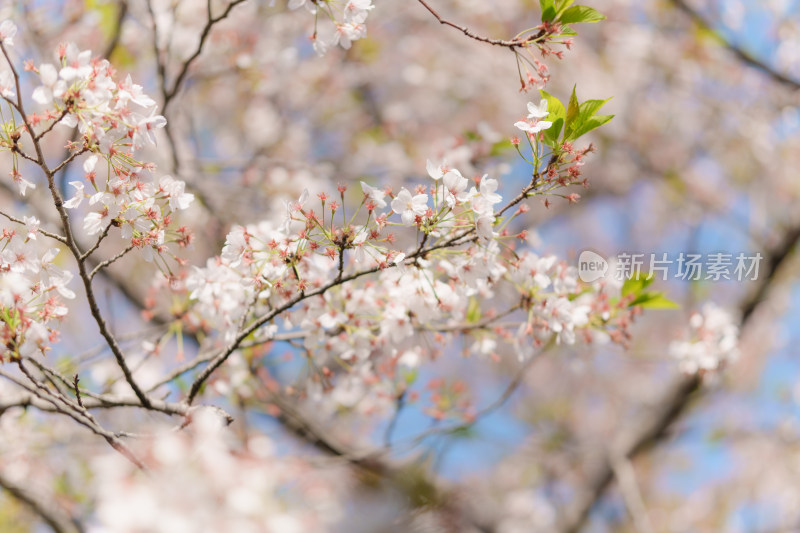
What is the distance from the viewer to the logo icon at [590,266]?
1.92 m

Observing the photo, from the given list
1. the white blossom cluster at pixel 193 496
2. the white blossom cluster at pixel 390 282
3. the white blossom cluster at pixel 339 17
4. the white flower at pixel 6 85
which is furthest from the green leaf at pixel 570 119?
the white flower at pixel 6 85

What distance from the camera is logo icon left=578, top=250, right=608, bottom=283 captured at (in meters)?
1.92

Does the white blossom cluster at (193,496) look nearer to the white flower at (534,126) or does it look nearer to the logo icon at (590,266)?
the white flower at (534,126)

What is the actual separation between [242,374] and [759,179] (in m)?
5.79

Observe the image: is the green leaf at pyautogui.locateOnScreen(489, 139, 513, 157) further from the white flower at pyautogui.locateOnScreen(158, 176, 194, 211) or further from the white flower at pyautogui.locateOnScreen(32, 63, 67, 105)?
the white flower at pyautogui.locateOnScreen(32, 63, 67, 105)

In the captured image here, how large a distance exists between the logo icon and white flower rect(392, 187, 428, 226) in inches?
22.9

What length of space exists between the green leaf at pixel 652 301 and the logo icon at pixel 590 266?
0.74 feet

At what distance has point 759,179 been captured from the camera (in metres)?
6.38

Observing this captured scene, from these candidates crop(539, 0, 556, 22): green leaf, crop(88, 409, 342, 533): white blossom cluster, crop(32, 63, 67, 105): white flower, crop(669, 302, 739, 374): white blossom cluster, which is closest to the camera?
crop(88, 409, 342, 533): white blossom cluster

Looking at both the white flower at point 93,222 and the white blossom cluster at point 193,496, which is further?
the white flower at point 93,222

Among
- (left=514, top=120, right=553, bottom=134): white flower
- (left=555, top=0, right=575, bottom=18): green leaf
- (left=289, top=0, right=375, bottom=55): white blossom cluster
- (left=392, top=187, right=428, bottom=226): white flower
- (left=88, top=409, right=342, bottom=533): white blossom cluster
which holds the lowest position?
(left=88, top=409, right=342, bottom=533): white blossom cluster

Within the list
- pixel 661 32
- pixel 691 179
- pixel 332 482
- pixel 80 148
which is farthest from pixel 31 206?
pixel 691 179

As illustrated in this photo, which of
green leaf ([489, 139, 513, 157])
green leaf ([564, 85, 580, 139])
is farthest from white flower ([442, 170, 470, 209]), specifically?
green leaf ([489, 139, 513, 157])
